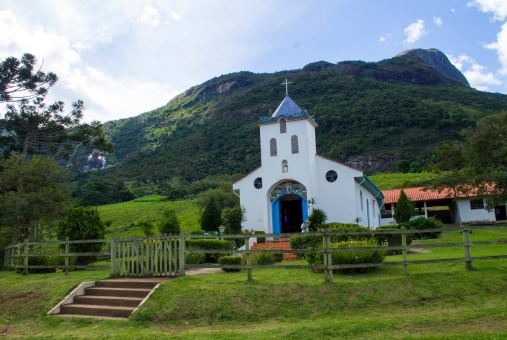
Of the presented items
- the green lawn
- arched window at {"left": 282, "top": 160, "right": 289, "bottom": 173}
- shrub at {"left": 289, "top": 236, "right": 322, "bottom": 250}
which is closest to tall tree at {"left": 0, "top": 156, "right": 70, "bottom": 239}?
Result: shrub at {"left": 289, "top": 236, "right": 322, "bottom": 250}

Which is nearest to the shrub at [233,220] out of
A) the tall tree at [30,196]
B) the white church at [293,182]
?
the white church at [293,182]

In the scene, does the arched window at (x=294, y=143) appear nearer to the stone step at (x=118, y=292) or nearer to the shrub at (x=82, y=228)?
the shrub at (x=82, y=228)

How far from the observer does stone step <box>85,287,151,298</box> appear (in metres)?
10.2

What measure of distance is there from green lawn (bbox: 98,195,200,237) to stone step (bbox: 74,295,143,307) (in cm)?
2977

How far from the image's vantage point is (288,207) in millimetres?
25828

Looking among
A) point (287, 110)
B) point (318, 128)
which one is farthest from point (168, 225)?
point (318, 128)

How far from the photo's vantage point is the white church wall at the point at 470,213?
37219 mm

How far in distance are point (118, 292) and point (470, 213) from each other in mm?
35909

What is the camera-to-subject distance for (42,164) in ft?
67.5

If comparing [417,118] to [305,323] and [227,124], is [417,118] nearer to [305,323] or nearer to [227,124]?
[227,124]

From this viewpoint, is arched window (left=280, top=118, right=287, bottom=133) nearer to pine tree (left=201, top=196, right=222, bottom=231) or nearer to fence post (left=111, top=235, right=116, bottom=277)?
pine tree (left=201, top=196, right=222, bottom=231)

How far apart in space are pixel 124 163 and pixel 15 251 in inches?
2828

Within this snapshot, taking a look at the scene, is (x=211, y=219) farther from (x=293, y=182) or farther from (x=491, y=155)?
(x=491, y=155)

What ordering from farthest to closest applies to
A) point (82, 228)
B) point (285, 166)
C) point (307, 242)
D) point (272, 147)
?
point (272, 147), point (285, 166), point (82, 228), point (307, 242)
